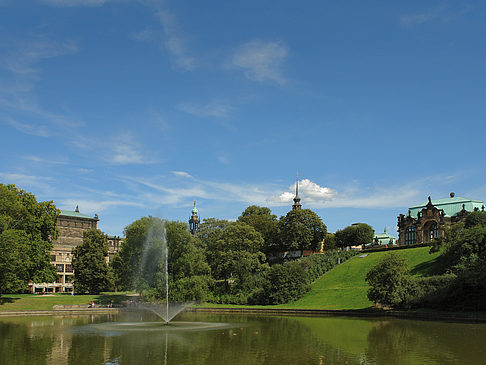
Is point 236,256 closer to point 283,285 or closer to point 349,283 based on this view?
point 283,285

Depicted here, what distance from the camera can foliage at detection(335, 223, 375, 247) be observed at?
106625 millimetres

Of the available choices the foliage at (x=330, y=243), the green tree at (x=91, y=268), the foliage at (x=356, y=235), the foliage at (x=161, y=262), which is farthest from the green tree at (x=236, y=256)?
the foliage at (x=330, y=243)

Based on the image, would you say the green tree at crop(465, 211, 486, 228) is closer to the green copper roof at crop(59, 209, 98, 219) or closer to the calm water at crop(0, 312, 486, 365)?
the calm water at crop(0, 312, 486, 365)

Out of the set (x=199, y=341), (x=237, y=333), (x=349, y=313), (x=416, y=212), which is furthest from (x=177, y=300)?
(x=416, y=212)

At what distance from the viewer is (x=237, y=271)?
73875 millimetres

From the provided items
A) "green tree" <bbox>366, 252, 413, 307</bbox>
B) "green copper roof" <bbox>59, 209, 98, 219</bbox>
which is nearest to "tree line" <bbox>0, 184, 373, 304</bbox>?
"green tree" <bbox>366, 252, 413, 307</bbox>

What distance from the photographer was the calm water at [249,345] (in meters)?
20.9

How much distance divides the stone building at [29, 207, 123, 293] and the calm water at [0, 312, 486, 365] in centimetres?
8207

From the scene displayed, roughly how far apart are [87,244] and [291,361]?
7216 cm

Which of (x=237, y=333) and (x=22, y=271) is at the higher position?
(x=22, y=271)

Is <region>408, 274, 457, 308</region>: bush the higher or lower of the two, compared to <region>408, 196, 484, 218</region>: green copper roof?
lower

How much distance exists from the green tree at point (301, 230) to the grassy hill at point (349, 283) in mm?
19258

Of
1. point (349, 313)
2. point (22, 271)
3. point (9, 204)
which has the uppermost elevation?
point (9, 204)

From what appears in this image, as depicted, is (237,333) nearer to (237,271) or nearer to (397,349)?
(397,349)
